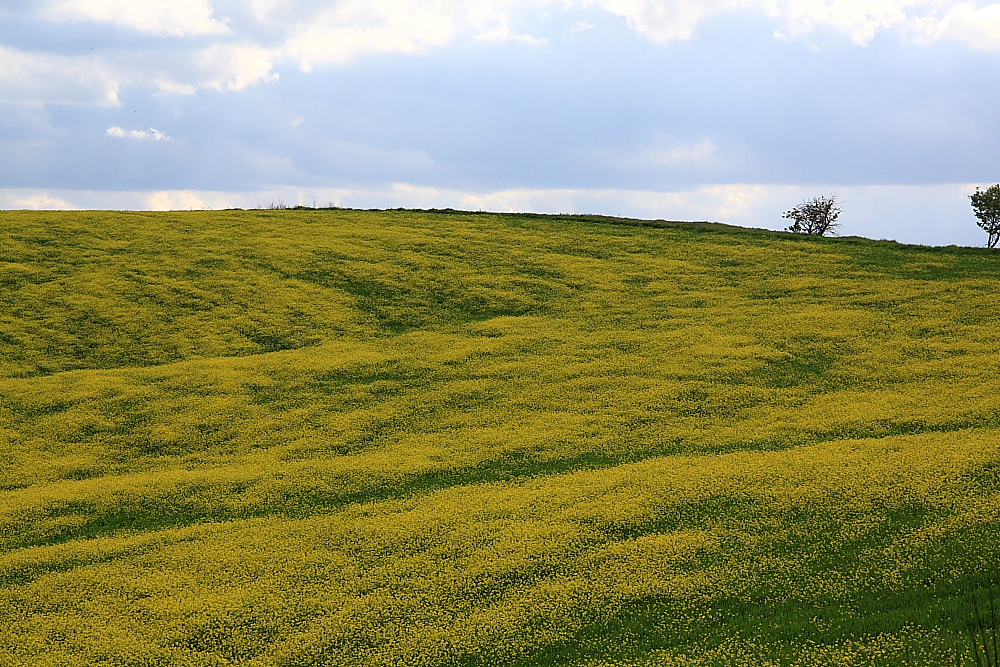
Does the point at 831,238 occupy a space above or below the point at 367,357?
above

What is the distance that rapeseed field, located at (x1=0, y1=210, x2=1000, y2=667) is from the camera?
12445mm

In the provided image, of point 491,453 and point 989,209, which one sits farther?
point 989,209

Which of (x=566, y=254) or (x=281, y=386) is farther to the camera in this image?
(x=566, y=254)

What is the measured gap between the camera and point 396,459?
62.4 ft

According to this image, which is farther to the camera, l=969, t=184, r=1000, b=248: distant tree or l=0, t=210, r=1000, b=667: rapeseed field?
l=969, t=184, r=1000, b=248: distant tree

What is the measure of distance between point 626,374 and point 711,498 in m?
8.17

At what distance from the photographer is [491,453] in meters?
19.1

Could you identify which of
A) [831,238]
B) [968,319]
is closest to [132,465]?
[968,319]

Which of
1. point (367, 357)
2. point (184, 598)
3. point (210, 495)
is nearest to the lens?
point (184, 598)

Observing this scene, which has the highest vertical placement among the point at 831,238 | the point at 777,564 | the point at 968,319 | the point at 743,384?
the point at 831,238

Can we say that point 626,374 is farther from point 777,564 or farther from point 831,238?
point 831,238

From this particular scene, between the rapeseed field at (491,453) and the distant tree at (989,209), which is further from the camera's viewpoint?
the distant tree at (989,209)

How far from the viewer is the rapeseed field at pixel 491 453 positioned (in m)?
12.4

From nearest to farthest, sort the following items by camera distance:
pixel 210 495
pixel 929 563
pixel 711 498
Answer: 1. pixel 929 563
2. pixel 711 498
3. pixel 210 495
